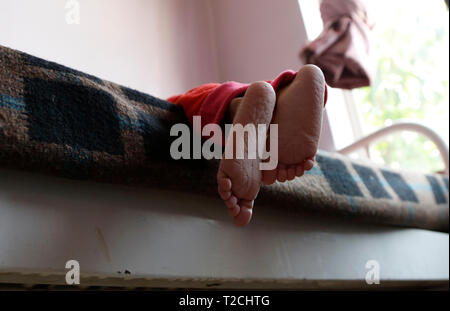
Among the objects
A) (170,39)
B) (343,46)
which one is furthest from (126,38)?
(343,46)

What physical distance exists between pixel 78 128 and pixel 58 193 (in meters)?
0.07

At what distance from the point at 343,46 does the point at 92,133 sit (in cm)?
81

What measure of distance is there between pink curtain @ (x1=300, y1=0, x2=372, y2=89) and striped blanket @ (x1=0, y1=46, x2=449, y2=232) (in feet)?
1.59

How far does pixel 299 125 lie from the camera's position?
2.02ft

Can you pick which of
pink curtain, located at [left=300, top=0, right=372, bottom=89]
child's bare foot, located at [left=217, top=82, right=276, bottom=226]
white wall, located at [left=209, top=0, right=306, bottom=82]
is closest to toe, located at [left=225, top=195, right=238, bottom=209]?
child's bare foot, located at [left=217, top=82, right=276, bottom=226]

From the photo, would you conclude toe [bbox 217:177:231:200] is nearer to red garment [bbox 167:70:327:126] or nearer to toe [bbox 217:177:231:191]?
toe [bbox 217:177:231:191]

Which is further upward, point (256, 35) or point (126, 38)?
point (256, 35)

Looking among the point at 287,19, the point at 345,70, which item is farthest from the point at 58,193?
the point at 287,19

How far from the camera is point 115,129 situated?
563mm

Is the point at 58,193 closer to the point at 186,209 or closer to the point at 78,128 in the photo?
the point at 78,128

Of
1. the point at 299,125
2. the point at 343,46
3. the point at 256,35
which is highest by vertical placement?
the point at 256,35

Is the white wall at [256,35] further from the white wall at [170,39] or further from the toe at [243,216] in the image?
the toe at [243,216]

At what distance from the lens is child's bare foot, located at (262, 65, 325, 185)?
23.9 inches

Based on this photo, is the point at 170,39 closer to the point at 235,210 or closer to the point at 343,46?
the point at 343,46
